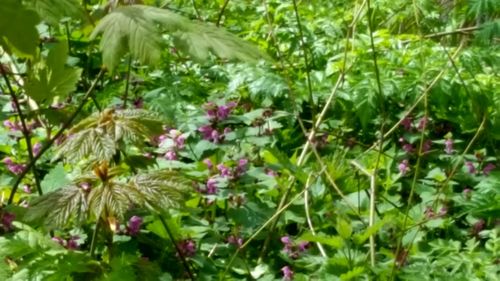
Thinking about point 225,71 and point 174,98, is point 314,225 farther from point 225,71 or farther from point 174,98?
point 225,71

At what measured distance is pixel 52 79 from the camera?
4.88 ft

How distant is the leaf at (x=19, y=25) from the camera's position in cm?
105

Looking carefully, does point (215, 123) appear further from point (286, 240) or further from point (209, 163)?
point (286, 240)

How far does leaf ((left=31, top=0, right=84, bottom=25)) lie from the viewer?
1.10 m

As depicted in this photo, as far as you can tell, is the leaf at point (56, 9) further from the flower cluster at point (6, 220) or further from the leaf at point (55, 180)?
the leaf at point (55, 180)

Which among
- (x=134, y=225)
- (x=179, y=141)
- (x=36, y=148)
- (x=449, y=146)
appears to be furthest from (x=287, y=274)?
(x=449, y=146)

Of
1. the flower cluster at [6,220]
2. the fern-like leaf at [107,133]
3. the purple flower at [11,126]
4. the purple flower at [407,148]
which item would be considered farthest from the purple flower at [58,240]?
the purple flower at [407,148]

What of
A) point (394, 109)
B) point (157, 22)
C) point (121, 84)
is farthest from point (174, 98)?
point (157, 22)

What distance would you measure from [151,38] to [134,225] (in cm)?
94

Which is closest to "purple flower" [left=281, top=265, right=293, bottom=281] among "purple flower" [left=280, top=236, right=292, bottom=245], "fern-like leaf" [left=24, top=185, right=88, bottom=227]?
"purple flower" [left=280, top=236, right=292, bottom=245]

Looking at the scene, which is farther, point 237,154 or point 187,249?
point 237,154

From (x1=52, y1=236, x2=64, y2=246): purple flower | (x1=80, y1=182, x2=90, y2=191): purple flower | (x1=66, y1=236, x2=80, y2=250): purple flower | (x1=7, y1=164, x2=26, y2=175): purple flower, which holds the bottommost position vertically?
(x1=66, y1=236, x2=80, y2=250): purple flower

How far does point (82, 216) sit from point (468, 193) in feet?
4.33

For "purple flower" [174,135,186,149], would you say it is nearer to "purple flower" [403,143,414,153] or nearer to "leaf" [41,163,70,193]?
"leaf" [41,163,70,193]
